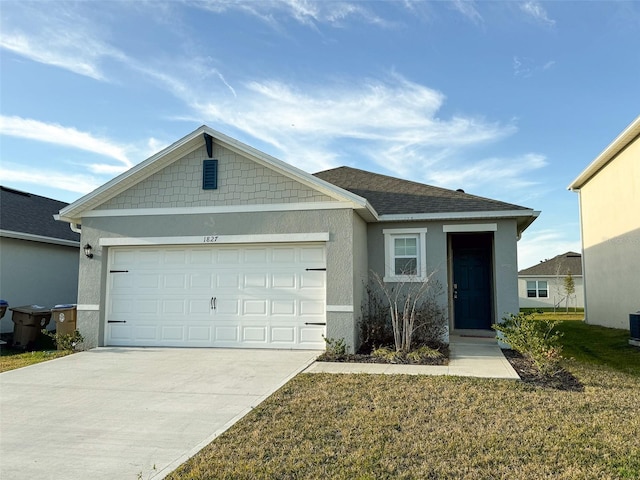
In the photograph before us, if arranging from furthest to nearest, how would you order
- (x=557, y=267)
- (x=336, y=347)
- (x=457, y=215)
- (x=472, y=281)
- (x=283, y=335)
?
(x=557, y=267), (x=472, y=281), (x=457, y=215), (x=283, y=335), (x=336, y=347)

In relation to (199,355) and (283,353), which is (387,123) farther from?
(199,355)

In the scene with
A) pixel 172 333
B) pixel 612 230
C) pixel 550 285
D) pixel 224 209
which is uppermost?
pixel 612 230

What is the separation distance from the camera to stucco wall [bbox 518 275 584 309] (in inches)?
1142

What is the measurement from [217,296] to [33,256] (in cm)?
778

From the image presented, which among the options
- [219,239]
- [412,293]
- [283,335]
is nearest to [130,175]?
[219,239]

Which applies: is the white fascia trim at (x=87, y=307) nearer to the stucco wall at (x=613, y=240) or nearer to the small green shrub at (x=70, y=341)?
the small green shrub at (x=70, y=341)

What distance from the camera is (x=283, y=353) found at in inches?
371

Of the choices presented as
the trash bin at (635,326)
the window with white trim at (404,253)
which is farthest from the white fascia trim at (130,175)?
the trash bin at (635,326)

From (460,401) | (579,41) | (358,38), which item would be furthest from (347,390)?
(579,41)

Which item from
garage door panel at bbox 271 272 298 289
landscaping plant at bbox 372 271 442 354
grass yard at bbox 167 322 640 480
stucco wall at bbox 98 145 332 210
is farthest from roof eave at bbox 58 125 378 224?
grass yard at bbox 167 322 640 480

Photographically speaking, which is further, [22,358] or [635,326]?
[635,326]

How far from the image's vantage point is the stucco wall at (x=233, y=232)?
30.9 feet

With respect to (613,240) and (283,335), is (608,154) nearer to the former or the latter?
(613,240)

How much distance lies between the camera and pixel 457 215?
35.1 ft
